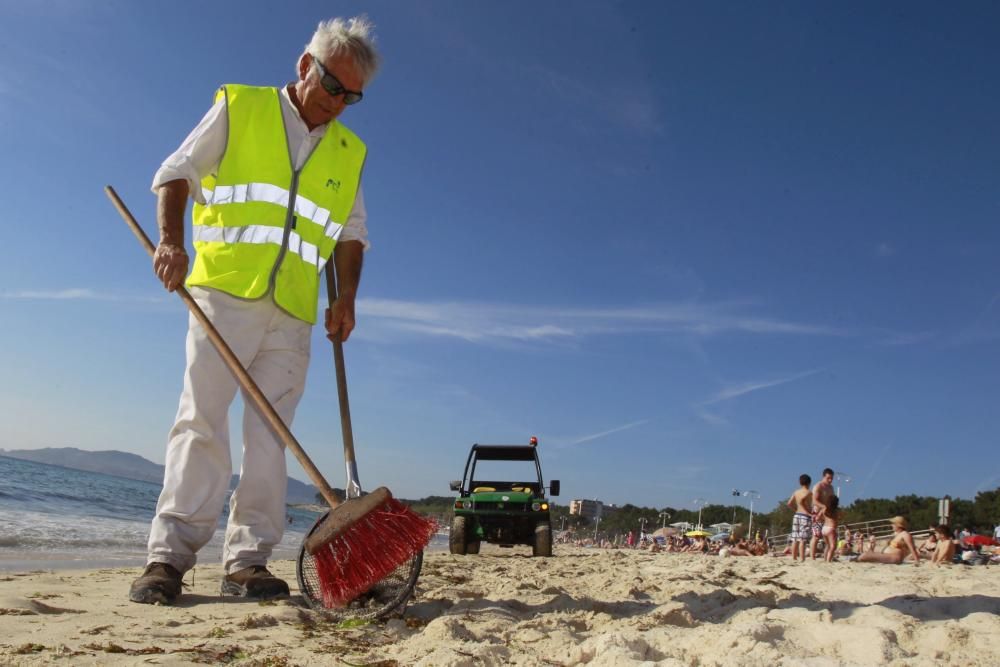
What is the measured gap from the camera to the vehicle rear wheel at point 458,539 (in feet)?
32.4

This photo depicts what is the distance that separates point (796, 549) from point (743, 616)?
30.3ft

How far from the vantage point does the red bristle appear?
2.52 meters

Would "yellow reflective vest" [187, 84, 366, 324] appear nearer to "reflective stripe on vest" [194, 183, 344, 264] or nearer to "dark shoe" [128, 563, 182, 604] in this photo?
"reflective stripe on vest" [194, 183, 344, 264]

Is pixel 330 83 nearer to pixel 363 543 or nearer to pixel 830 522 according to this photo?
pixel 363 543

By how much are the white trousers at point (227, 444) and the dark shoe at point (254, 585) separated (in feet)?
0.17

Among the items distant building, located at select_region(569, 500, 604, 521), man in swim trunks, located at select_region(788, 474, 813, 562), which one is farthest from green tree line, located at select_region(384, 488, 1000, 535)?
man in swim trunks, located at select_region(788, 474, 813, 562)

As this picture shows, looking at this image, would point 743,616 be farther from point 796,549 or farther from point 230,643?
point 796,549

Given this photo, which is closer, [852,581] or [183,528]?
[183,528]

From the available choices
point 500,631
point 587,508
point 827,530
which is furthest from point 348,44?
point 587,508

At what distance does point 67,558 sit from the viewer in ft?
23.4

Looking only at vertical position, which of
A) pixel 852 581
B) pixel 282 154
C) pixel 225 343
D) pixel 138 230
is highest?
pixel 282 154

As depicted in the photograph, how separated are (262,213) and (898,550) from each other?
11.0 metres

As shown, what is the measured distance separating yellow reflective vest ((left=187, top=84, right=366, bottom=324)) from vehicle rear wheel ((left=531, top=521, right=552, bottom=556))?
7267 millimetres

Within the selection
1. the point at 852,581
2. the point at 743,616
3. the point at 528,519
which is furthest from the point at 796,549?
the point at 743,616
